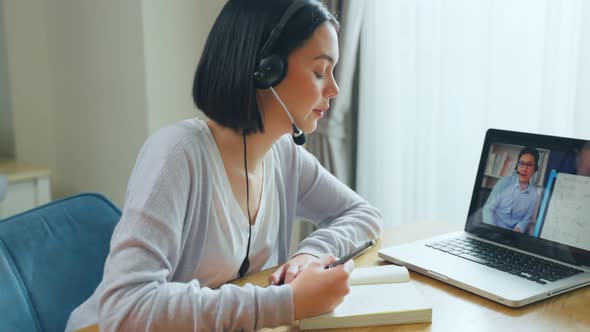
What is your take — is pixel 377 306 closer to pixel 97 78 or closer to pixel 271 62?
pixel 271 62

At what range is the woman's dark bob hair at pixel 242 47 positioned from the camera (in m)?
1.01

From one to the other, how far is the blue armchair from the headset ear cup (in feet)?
1.55

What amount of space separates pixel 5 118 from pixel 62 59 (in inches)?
14.8

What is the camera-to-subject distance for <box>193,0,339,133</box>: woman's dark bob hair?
3.32 ft

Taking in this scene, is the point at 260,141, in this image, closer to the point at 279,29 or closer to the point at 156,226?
the point at 279,29

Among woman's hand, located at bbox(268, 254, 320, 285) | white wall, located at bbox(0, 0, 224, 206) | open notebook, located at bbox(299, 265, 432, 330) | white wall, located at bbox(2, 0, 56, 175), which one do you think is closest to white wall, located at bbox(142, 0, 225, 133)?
white wall, located at bbox(0, 0, 224, 206)

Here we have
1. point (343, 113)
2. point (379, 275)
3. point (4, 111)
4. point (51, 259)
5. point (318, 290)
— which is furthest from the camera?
point (4, 111)

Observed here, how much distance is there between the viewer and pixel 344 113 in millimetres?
2041

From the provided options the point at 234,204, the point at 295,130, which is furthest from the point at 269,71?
the point at 234,204

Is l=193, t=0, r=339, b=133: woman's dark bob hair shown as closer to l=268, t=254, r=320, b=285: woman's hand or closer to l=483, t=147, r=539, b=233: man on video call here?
l=268, t=254, r=320, b=285: woman's hand

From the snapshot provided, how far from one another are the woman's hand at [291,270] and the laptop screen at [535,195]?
1.27ft

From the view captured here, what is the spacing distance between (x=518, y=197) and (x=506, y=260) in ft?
0.45

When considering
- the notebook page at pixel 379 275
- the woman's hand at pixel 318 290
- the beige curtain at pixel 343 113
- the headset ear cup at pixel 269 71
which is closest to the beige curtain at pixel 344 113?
the beige curtain at pixel 343 113

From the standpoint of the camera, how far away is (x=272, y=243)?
1.19 metres
